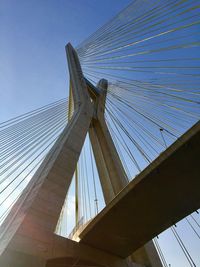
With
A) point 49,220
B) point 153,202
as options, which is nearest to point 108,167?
point 153,202

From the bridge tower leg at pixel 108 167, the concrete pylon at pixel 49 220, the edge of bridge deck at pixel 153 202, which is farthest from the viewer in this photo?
the bridge tower leg at pixel 108 167

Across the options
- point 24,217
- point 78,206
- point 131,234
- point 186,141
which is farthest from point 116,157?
point 24,217

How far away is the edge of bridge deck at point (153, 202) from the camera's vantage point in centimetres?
435

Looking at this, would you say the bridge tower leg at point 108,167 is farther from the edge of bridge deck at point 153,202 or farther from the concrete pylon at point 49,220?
the edge of bridge deck at point 153,202

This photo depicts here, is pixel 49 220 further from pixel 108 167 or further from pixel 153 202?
pixel 108 167

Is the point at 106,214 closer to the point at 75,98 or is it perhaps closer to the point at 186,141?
the point at 186,141

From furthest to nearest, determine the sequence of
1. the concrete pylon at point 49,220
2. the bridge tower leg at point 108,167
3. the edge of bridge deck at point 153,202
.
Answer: the bridge tower leg at point 108,167
the edge of bridge deck at point 153,202
the concrete pylon at point 49,220

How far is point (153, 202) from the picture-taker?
4.95 m

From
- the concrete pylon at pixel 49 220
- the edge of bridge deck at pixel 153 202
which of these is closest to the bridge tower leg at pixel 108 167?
the concrete pylon at pixel 49 220

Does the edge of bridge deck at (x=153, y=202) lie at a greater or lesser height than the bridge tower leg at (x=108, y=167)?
lesser

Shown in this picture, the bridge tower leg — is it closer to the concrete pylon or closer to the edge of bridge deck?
the concrete pylon

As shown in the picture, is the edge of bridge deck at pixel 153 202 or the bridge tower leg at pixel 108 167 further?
the bridge tower leg at pixel 108 167

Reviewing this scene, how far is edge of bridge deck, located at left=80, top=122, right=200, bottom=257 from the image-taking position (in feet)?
14.3

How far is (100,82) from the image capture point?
44.8 ft
